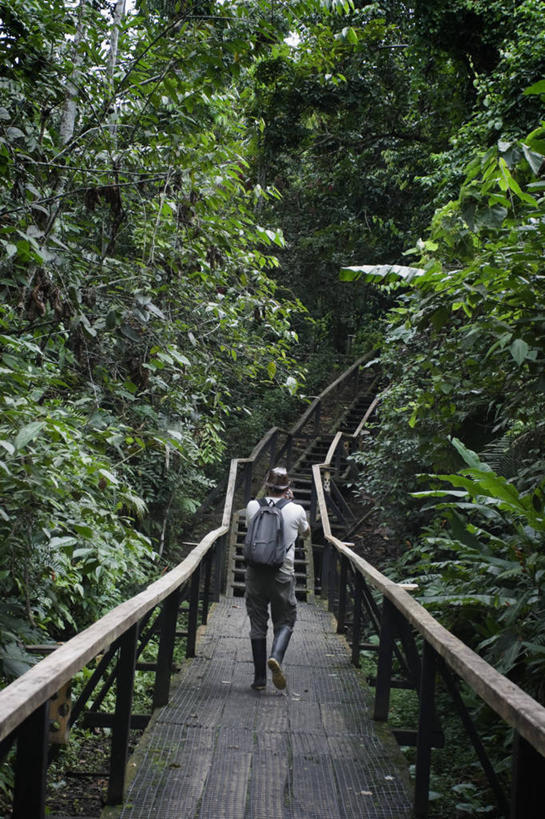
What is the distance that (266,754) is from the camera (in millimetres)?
3375

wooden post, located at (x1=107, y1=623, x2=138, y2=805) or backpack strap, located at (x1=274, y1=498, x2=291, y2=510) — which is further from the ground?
backpack strap, located at (x1=274, y1=498, x2=291, y2=510)

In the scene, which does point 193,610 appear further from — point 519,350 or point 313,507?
point 313,507

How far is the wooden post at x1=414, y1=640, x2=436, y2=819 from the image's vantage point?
2791mm

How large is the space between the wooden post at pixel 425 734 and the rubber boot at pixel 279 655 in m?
1.91

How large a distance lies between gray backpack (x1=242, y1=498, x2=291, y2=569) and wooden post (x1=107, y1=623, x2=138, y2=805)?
76.1 inches

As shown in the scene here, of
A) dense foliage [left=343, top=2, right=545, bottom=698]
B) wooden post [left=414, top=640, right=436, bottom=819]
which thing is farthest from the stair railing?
dense foliage [left=343, top=2, right=545, bottom=698]

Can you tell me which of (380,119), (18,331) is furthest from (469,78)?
(18,331)

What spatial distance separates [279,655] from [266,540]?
843 millimetres

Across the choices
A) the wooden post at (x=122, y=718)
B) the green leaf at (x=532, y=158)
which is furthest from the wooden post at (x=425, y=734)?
the green leaf at (x=532, y=158)

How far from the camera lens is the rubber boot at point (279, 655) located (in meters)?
4.63

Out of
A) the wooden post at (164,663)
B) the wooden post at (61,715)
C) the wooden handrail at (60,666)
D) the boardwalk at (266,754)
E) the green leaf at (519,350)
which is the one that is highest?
the green leaf at (519,350)

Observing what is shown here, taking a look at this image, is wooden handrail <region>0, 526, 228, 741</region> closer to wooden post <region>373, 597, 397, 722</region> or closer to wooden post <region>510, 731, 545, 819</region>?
wooden post <region>510, 731, 545, 819</region>

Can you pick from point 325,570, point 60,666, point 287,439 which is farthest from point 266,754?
point 287,439

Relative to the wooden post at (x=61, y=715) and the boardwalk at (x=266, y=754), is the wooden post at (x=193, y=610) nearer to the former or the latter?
the boardwalk at (x=266, y=754)
